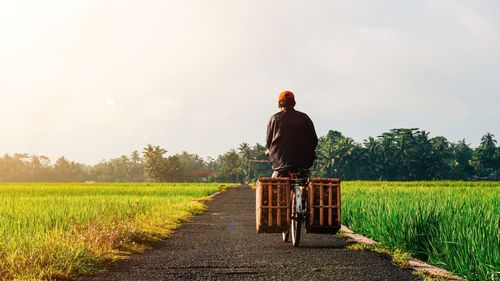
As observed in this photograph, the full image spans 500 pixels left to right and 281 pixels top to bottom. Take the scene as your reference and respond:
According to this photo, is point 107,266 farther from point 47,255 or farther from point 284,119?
point 284,119

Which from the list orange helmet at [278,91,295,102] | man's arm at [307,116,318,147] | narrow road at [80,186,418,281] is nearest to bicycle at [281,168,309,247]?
narrow road at [80,186,418,281]

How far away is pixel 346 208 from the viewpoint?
14.5m

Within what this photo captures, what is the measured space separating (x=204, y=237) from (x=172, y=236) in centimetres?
70

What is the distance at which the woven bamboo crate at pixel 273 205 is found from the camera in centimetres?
841

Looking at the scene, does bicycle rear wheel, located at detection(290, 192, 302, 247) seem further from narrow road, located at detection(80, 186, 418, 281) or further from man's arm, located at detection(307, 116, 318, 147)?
man's arm, located at detection(307, 116, 318, 147)

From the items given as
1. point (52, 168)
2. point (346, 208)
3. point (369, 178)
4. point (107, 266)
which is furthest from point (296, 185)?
point (52, 168)

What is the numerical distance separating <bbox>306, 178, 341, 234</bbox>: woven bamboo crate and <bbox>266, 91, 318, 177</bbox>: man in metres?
0.41

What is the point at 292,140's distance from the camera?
8617mm

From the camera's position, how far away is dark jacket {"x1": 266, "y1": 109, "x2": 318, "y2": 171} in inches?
339

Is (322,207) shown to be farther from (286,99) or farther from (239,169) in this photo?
(239,169)

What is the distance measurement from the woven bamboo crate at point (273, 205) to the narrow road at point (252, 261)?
0.42m

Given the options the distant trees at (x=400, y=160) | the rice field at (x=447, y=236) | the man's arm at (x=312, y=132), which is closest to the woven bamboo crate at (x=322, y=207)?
the man's arm at (x=312, y=132)

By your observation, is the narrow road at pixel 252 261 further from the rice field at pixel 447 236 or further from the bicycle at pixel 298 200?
the rice field at pixel 447 236

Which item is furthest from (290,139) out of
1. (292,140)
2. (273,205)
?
(273,205)
